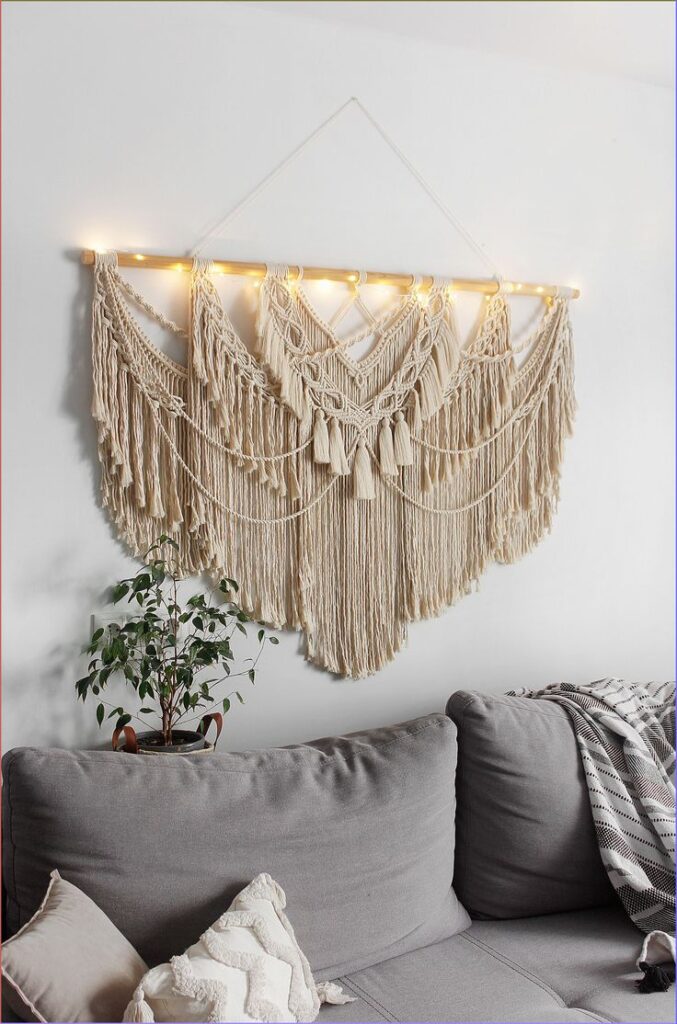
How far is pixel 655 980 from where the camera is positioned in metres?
1.64

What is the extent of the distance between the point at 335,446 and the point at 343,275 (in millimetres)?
390

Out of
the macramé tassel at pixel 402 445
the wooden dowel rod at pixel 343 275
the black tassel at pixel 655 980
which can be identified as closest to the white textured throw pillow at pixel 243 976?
the black tassel at pixel 655 980

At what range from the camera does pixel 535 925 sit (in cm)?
188

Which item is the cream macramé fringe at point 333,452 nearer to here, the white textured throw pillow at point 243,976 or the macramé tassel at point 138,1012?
the white textured throw pillow at point 243,976

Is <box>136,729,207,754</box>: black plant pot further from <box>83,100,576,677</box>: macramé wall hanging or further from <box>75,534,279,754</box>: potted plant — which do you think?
<box>83,100,576,677</box>: macramé wall hanging

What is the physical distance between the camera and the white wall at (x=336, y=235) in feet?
6.23

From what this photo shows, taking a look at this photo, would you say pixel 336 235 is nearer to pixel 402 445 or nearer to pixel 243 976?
pixel 402 445

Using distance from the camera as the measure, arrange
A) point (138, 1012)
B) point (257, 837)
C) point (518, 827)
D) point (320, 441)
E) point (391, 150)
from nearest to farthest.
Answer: point (138, 1012), point (257, 837), point (518, 827), point (320, 441), point (391, 150)

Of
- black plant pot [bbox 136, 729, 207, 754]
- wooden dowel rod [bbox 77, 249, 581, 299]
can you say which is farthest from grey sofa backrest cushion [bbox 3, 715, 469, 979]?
wooden dowel rod [bbox 77, 249, 581, 299]

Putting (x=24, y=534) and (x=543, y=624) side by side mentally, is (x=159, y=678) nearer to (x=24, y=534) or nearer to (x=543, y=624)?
(x=24, y=534)

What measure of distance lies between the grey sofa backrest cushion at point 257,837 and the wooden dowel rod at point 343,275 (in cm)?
100

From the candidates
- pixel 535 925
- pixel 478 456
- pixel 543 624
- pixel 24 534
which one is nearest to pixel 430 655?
pixel 543 624

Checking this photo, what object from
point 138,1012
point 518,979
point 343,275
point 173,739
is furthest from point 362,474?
point 138,1012

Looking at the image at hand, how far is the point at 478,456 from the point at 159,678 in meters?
0.94
